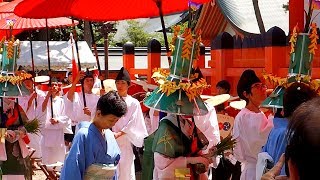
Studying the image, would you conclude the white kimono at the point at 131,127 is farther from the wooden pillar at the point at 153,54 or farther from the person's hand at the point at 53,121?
the wooden pillar at the point at 153,54

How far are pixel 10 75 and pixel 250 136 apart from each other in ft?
10.9

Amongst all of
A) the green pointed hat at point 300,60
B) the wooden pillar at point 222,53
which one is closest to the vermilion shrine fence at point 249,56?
the wooden pillar at point 222,53

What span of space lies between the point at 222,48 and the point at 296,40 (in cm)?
438

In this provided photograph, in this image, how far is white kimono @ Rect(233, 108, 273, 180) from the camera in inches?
246

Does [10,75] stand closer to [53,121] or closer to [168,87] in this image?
[53,121]

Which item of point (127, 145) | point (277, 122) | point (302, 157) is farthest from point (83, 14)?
point (302, 157)

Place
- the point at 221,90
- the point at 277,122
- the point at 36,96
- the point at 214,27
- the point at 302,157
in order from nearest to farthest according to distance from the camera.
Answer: the point at 302,157 < the point at 277,122 < the point at 221,90 < the point at 36,96 < the point at 214,27

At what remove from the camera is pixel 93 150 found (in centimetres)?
514

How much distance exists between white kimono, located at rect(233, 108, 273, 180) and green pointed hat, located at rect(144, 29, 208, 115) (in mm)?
1559

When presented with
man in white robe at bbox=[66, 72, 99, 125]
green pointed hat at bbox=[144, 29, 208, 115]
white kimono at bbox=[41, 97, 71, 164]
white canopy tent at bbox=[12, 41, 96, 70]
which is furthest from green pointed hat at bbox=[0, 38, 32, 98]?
white canopy tent at bbox=[12, 41, 96, 70]

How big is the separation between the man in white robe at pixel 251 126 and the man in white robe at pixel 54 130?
180 inches

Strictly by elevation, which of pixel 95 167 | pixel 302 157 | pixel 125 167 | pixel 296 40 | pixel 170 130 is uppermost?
pixel 296 40

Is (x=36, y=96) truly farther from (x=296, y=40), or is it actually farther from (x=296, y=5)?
(x=296, y=40)

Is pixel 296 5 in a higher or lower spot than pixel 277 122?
higher
